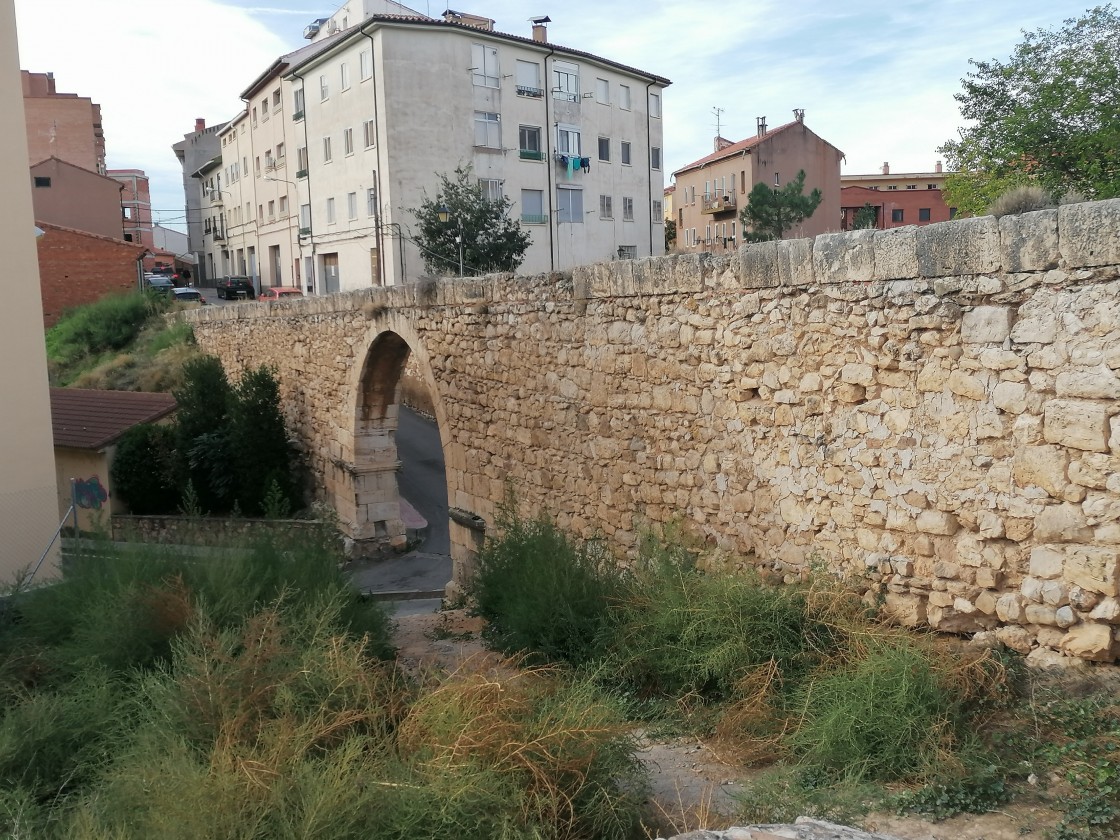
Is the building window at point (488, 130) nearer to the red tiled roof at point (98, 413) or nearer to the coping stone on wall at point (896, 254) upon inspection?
the red tiled roof at point (98, 413)

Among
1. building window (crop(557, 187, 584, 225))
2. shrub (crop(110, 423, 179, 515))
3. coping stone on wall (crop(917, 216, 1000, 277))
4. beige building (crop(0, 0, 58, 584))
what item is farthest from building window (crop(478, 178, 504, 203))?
coping stone on wall (crop(917, 216, 1000, 277))

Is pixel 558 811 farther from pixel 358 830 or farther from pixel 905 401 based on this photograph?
pixel 905 401

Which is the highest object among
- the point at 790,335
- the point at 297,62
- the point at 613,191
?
the point at 297,62

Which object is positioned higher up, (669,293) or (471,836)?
(669,293)

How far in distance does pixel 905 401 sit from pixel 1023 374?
691mm

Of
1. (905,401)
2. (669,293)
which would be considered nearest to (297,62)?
(669,293)

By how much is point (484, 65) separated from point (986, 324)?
86.4 feet

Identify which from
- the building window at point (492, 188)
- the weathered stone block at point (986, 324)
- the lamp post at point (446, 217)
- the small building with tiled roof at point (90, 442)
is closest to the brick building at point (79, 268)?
the lamp post at point (446, 217)

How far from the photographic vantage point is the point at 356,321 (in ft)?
44.7

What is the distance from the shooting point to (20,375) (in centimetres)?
945

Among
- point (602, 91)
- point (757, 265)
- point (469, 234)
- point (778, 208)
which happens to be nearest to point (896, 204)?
point (778, 208)

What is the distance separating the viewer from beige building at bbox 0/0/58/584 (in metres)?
9.37

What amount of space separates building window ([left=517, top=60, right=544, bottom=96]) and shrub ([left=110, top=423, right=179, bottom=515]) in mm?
17196

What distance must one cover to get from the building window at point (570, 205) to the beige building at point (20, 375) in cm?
2213
